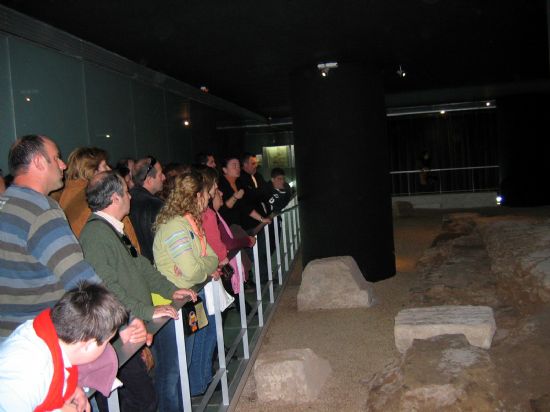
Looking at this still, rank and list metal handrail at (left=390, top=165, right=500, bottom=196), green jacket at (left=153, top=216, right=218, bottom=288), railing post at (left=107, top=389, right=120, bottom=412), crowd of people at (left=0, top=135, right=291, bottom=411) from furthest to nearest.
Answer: metal handrail at (left=390, top=165, right=500, bottom=196), green jacket at (left=153, top=216, right=218, bottom=288), railing post at (left=107, top=389, right=120, bottom=412), crowd of people at (left=0, top=135, right=291, bottom=411)

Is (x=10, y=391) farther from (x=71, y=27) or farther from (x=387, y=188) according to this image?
(x=387, y=188)

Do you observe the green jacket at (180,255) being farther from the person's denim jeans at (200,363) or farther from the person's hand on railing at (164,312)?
the person's hand on railing at (164,312)

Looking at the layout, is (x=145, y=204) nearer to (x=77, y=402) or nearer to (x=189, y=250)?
(x=189, y=250)

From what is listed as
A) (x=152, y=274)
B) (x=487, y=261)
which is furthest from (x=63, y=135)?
(x=487, y=261)

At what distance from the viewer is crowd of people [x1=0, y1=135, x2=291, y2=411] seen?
4.69 feet

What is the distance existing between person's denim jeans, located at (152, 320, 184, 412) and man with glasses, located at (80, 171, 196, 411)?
240 mm

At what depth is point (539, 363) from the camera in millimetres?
3363

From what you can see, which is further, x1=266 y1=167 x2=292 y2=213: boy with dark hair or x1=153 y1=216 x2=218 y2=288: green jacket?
x1=266 y1=167 x2=292 y2=213: boy with dark hair

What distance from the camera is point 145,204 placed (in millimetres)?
3473

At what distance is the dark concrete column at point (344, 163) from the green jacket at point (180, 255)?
3984mm

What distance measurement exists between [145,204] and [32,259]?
4.67 ft

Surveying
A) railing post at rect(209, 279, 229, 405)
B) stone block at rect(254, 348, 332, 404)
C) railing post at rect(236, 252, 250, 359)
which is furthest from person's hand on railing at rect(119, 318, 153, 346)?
railing post at rect(236, 252, 250, 359)

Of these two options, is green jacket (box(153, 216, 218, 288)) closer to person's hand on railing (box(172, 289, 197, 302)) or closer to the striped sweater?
person's hand on railing (box(172, 289, 197, 302))

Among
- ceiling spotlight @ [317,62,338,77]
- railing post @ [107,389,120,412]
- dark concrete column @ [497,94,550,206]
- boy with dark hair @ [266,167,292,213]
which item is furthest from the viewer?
dark concrete column @ [497,94,550,206]
